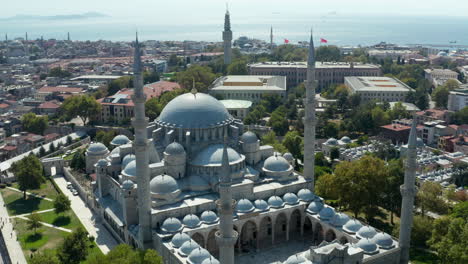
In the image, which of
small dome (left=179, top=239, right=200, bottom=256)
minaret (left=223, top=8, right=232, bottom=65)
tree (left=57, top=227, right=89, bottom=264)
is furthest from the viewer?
minaret (left=223, top=8, right=232, bottom=65)

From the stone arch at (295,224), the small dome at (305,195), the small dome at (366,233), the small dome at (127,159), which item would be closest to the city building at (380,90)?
the small dome at (305,195)

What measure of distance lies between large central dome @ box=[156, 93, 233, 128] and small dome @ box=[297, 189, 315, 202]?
8381 millimetres

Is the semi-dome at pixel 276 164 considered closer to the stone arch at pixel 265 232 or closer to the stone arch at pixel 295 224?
the stone arch at pixel 295 224

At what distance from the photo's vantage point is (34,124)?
5781cm

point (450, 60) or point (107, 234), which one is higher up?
point (450, 60)

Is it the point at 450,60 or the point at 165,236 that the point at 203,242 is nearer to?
the point at 165,236

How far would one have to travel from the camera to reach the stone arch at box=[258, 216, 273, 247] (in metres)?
30.5

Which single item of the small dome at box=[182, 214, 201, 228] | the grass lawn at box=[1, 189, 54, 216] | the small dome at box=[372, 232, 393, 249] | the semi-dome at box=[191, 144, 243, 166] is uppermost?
the semi-dome at box=[191, 144, 243, 166]

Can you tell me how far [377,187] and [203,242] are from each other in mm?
13103

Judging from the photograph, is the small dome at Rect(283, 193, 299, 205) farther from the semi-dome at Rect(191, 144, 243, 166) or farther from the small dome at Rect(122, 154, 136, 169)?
the small dome at Rect(122, 154, 136, 169)

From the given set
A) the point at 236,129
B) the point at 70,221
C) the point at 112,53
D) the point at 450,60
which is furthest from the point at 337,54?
the point at 70,221

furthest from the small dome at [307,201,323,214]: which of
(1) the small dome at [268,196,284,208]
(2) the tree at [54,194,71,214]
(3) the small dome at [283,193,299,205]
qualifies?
(2) the tree at [54,194,71,214]

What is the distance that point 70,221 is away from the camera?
34.2 m

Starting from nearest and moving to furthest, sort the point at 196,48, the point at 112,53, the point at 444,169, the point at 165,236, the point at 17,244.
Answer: the point at 165,236
the point at 17,244
the point at 444,169
the point at 112,53
the point at 196,48
